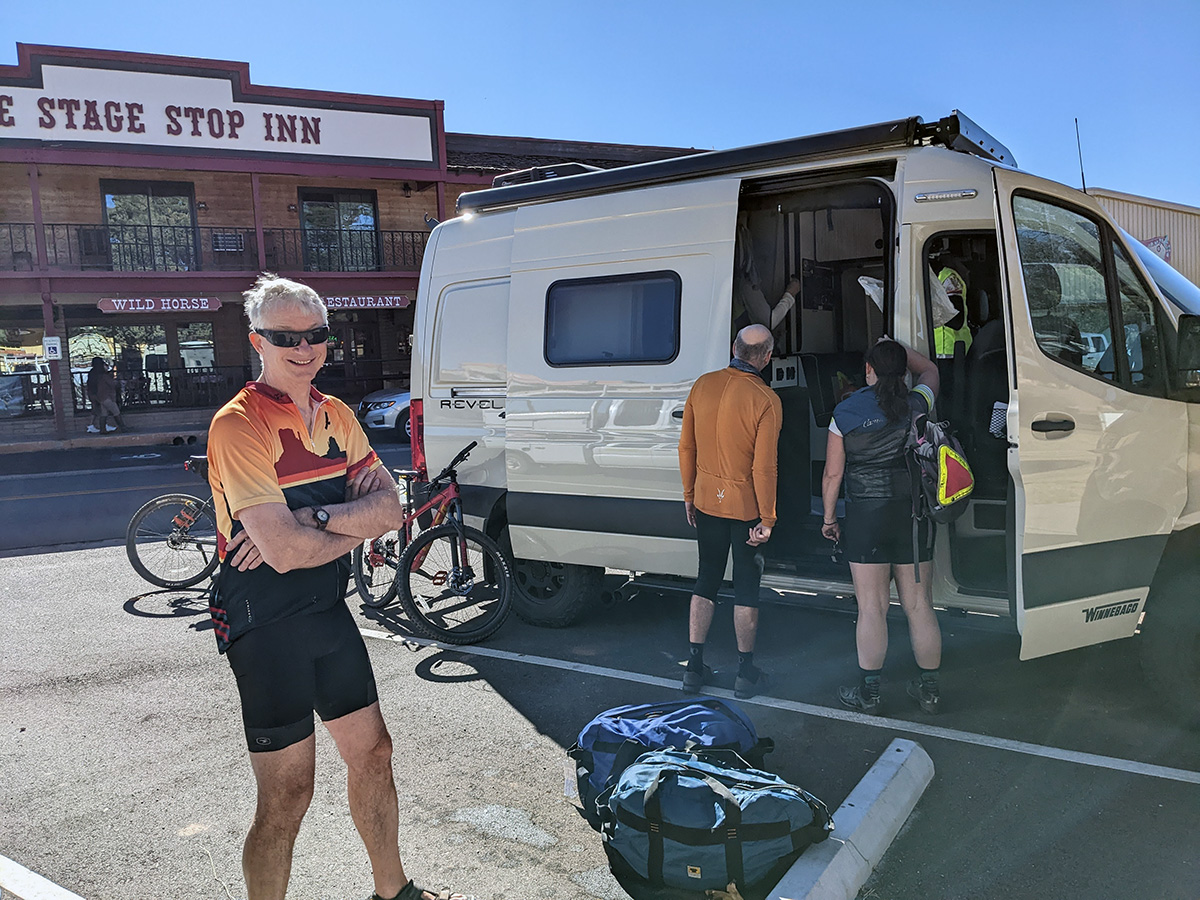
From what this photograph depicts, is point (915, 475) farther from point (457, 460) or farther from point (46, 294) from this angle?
point (46, 294)

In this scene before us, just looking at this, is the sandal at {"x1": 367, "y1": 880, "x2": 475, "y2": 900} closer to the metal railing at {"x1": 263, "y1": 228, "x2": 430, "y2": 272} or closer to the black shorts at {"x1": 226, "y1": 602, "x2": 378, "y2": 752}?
the black shorts at {"x1": 226, "y1": 602, "x2": 378, "y2": 752}

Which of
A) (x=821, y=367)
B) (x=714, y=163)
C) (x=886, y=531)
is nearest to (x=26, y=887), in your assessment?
(x=886, y=531)

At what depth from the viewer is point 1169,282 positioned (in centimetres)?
456

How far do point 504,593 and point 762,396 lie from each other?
217 centimetres

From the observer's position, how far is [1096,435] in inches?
157

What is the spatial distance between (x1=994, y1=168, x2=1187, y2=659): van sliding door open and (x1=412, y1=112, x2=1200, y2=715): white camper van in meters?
0.01

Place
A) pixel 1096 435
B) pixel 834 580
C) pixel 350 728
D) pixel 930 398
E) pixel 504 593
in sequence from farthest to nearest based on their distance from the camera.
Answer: pixel 504 593, pixel 834 580, pixel 930 398, pixel 1096 435, pixel 350 728

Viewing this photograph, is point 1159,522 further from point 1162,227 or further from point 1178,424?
point 1162,227

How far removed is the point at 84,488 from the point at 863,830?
13055mm

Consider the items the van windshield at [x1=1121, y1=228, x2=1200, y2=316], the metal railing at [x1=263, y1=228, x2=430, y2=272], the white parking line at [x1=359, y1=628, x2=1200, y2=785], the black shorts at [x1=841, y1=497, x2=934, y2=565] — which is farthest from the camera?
the metal railing at [x1=263, y1=228, x2=430, y2=272]

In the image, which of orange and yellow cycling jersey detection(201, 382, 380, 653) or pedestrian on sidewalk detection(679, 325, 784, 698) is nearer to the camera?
orange and yellow cycling jersey detection(201, 382, 380, 653)

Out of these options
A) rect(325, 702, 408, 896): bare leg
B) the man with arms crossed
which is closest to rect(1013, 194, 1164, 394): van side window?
the man with arms crossed

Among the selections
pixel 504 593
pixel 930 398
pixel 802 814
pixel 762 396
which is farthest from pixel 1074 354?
Answer: pixel 504 593

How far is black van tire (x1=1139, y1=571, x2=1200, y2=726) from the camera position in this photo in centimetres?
395
